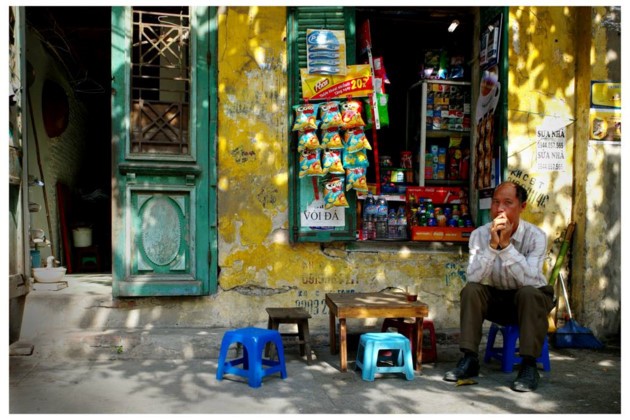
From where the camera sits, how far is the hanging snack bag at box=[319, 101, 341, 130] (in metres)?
4.89

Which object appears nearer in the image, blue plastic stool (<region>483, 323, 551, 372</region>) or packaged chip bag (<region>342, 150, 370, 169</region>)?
blue plastic stool (<region>483, 323, 551, 372</region>)

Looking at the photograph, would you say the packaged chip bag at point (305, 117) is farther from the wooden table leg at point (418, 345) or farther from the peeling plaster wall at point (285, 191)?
the wooden table leg at point (418, 345)

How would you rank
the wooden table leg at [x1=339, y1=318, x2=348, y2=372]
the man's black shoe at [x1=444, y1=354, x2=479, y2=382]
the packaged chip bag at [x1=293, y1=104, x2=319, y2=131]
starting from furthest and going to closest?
the packaged chip bag at [x1=293, y1=104, x2=319, y2=131]
the wooden table leg at [x1=339, y1=318, x2=348, y2=372]
the man's black shoe at [x1=444, y1=354, x2=479, y2=382]

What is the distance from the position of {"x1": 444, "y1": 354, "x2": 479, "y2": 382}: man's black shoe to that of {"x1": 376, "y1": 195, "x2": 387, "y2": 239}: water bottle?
176 cm

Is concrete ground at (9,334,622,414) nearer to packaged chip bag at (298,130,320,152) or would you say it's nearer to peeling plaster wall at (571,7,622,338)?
peeling plaster wall at (571,7,622,338)

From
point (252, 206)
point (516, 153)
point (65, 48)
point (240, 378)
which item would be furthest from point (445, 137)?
point (65, 48)

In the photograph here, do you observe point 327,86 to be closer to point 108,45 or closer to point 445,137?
point 445,137

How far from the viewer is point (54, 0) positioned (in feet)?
13.1

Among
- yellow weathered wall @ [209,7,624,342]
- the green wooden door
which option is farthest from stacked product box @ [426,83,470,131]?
the green wooden door

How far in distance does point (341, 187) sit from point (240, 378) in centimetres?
189

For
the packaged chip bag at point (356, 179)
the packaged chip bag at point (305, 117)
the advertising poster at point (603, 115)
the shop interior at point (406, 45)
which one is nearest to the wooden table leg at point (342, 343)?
the packaged chip bag at point (356, 179)

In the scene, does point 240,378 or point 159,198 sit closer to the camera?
point 240,378

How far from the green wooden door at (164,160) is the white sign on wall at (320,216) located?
83cm

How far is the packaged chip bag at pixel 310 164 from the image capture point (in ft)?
16.1
